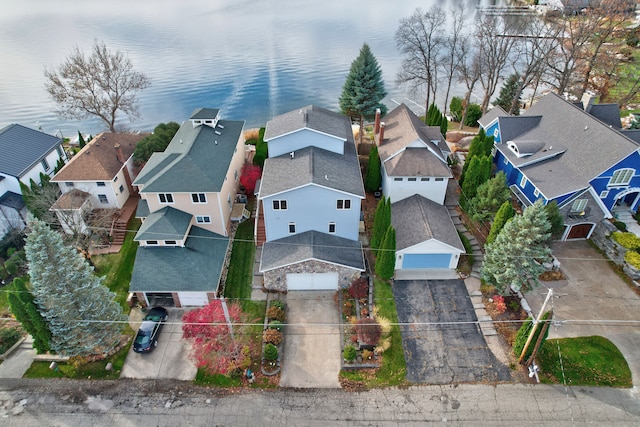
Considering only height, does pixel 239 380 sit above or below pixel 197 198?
below

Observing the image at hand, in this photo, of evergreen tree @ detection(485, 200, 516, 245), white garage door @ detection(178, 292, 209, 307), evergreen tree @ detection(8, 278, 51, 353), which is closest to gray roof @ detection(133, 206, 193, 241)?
white garage door @ detection(178, 292, 209, 307)

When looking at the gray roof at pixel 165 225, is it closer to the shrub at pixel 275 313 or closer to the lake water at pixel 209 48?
the shrub at pixel 275 313

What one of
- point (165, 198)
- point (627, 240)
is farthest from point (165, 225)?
point (627, 240)

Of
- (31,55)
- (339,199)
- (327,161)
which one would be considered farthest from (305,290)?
(31,55)

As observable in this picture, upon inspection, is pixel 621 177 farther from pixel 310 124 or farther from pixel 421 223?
pixel 310 124

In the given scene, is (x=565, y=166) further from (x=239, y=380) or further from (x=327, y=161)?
(x=239, y=380)

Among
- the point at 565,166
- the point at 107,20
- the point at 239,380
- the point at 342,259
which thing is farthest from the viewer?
the point at 107,20

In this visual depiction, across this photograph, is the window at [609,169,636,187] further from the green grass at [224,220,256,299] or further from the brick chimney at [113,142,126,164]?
the brick chimney at [113,142,126,164]

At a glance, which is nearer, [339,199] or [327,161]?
[339,199]
